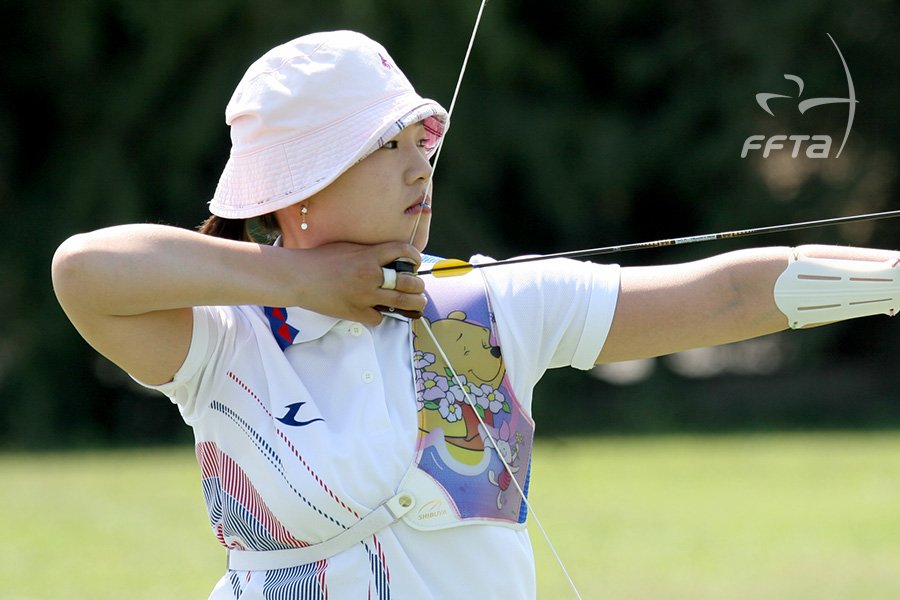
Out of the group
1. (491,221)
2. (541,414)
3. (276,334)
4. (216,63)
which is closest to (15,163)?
(216,63)

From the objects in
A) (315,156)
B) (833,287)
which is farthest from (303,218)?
(833,287)

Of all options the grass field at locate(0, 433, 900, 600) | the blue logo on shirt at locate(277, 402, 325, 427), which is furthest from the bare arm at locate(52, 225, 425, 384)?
the grass field at locate(0, 433, 900, 600)

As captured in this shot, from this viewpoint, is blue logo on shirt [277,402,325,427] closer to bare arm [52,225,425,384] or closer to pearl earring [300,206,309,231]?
bare arm [52,225,425,384]

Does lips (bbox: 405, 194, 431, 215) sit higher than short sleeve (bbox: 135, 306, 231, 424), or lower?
higher

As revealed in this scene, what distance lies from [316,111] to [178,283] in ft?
0.91

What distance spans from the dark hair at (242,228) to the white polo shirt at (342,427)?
16cm

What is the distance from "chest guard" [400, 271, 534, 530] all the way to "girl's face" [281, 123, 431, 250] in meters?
0.10

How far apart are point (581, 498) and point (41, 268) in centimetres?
474

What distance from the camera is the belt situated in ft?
4.91

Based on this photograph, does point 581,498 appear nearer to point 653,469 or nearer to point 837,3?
point 653,469

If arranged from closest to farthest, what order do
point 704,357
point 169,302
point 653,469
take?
1. point 169,302
2. point 653,469
3. point 704,357

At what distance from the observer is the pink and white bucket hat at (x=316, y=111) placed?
157 centimetres

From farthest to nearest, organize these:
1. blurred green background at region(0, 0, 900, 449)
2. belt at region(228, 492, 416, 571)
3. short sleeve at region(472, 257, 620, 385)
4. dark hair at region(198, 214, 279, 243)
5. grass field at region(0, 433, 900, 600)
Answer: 1. blurred green background at region(0, 0, 900, 449)
2. grass field at region(0, 433, 900, 600)
3. dark hair at region(198, 214, 279, 243)
4. short sleeve at region(472, 257, 620, 385)
5. belt at region(228, 492, 416, 571)

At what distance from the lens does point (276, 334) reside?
1615 mm
